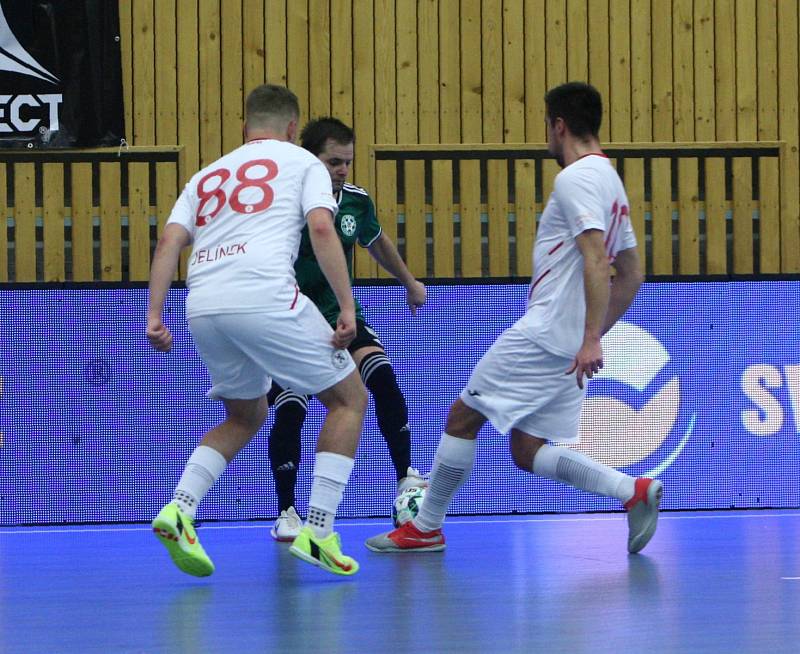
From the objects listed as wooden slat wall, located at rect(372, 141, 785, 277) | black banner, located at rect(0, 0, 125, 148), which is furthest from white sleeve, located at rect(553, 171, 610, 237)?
black banner, located at rect(0, 0, 125, 148)

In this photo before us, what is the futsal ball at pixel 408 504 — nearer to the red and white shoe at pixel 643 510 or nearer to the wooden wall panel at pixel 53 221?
the red and white shoe at pixel 643 510

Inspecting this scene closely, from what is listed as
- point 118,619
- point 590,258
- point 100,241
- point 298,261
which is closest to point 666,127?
point 100,241

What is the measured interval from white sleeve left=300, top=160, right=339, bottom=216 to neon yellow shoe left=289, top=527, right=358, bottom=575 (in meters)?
0.90

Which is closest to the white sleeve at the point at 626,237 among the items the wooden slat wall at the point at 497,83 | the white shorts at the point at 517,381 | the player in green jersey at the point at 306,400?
the white shorts at the point at 517,381

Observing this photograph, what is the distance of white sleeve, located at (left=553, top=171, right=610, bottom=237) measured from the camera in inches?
144

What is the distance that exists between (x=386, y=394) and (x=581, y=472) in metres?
0.99

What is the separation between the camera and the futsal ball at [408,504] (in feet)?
14.9

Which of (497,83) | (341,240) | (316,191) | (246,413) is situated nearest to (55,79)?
(497,83)

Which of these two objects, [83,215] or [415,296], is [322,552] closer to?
[415,296]

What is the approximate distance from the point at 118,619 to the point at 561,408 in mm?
1589

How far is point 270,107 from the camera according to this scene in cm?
364

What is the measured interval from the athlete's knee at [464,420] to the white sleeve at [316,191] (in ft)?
2.86

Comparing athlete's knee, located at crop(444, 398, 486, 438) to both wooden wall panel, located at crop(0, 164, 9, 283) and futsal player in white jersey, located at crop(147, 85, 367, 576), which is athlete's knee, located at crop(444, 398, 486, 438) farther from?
wooden wall panel, located at crop(0, 164, 9, 283)

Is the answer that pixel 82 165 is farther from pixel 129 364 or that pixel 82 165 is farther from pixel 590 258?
pixel 590 258
